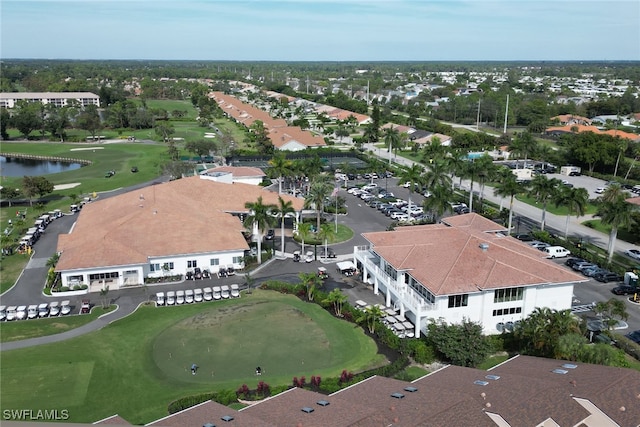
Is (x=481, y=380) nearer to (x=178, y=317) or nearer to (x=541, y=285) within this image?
(x=541, y=285)

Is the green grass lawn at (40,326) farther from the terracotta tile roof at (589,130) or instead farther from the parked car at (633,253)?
the terracotta tile roof at (589,130)

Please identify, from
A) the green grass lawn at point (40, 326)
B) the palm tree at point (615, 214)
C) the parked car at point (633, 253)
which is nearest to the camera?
the green grass lawn at point (40, 326)

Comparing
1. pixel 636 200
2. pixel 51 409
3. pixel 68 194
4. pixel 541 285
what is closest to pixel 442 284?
pixel 541 285

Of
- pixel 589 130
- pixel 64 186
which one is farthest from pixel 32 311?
pixel 589 130

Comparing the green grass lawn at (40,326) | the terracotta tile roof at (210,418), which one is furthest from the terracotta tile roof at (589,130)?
the terracotta tile roof at (210,418)

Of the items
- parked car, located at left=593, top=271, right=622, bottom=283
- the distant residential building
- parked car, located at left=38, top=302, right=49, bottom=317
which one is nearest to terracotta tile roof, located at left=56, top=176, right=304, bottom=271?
parked car, located at left=38, top=302, right=49, bottom=317

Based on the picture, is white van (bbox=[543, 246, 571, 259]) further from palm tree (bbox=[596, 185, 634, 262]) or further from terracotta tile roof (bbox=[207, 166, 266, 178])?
terracotta tile roof (bbox=[207, 166, 266, 178])
